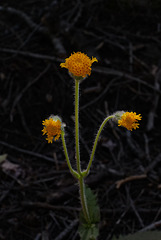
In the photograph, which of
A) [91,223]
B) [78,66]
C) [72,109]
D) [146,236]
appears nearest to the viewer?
[78,66]

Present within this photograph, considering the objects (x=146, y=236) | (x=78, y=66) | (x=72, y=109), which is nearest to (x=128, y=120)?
(x=78, y=66)

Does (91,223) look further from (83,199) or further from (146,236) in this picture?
(146,236)

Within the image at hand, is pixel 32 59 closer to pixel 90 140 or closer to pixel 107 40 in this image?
pixel 107 40

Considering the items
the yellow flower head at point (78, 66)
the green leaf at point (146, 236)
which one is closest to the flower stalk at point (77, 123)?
the yellow flower head at point (78, 66)

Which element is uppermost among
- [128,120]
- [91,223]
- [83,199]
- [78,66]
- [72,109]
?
[72,109]

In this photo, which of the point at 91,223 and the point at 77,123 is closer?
the point at 77,123

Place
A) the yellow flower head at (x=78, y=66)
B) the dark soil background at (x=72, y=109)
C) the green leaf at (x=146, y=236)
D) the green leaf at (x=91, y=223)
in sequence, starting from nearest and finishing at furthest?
1. the yellow flower head at (x=78, y=66)
2. the green leaf at (x=146, y=236)
3. the green leaf at (x=91, y=223)
4. the dark soil background at (x=72, y=109)

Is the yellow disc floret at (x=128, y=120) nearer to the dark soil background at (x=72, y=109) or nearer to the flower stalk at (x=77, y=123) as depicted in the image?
the flower stalk at (x=77, y=123)
